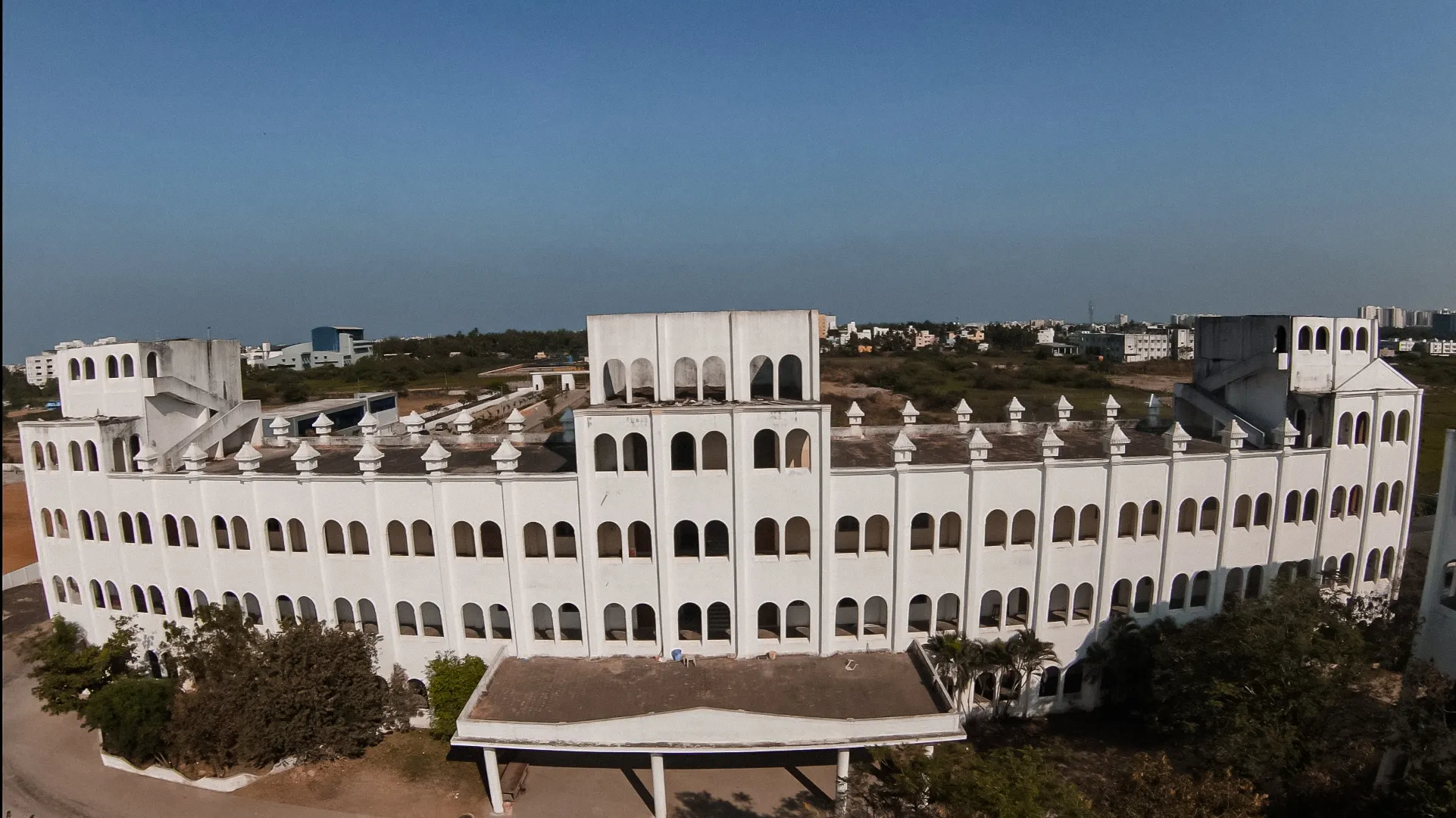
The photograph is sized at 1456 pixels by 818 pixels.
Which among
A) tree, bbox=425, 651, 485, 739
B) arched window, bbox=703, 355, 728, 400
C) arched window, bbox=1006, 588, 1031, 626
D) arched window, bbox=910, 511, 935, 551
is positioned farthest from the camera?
arched window, bbox=703, 355, 728, 400

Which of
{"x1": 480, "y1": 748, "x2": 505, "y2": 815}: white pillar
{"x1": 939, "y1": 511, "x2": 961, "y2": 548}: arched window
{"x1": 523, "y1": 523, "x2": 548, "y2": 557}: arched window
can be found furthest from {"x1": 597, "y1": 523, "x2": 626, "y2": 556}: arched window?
{"x1": 939, "y1": 511, "x2": 961, "y2": 548}: arched window

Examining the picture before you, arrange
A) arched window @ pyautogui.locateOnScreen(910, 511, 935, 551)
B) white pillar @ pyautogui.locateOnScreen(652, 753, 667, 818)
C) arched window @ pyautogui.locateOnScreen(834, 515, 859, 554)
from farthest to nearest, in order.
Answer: arched window @ pyautogui.locateOnScreen(910, 511, 935, 551) < arched window @ pyautogui.locateOnScreen(834, 515, 859, 554) < white pillar @ pyautogui.locateOnScreen(652, 753, 667, 818)

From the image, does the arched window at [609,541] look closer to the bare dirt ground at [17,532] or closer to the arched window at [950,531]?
the arched window at [950,531]

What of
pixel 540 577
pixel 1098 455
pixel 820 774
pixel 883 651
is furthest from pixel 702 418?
pixel 1098 455

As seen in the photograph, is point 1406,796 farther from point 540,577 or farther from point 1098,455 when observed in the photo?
point 540,577

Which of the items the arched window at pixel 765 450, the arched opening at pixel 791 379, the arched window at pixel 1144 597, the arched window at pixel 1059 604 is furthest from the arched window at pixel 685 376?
the arched window at pixel 1144 597

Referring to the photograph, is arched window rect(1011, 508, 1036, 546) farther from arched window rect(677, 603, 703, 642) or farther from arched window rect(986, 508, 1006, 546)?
arched window rect(677, 603, 703, 642)
